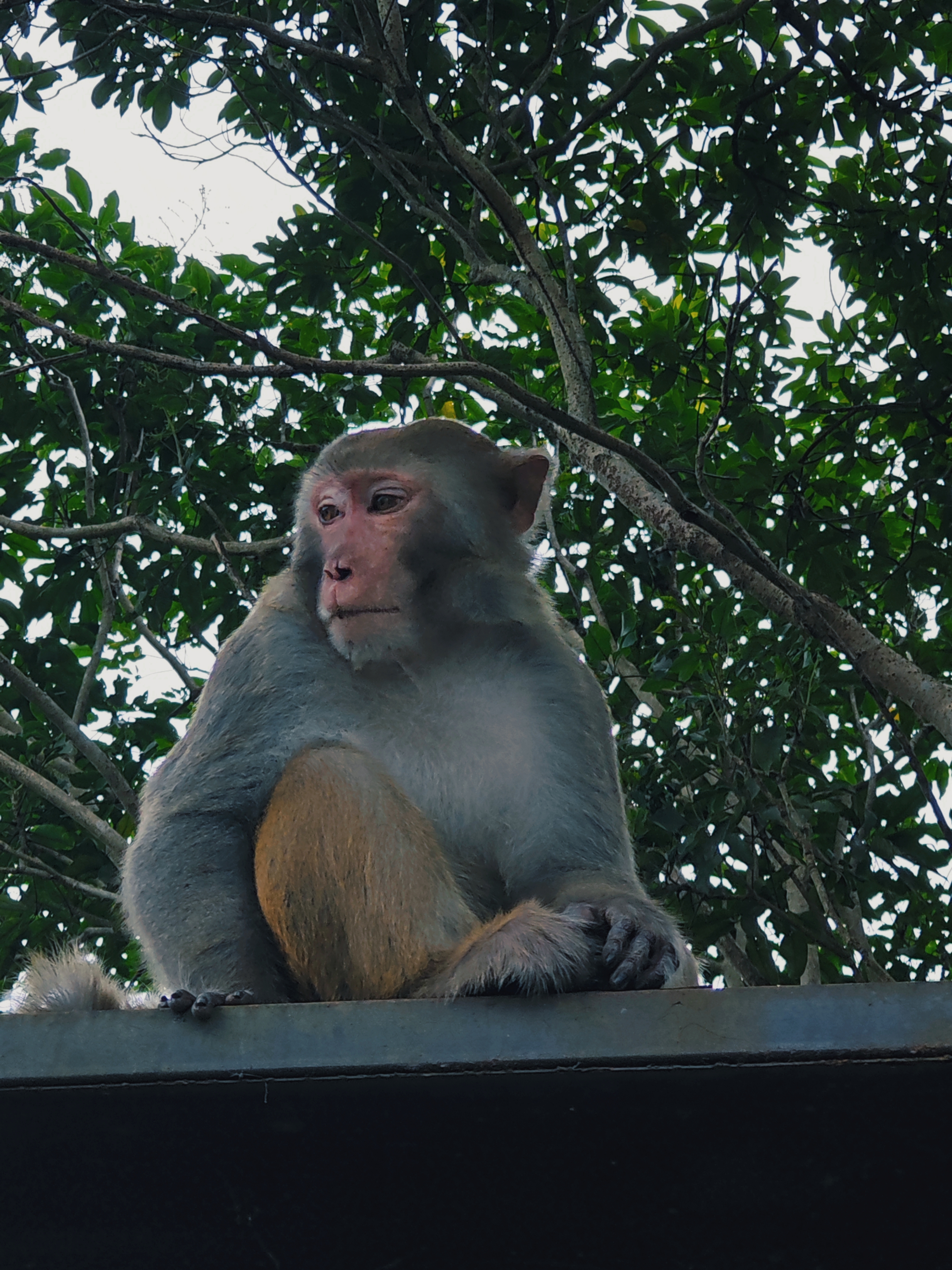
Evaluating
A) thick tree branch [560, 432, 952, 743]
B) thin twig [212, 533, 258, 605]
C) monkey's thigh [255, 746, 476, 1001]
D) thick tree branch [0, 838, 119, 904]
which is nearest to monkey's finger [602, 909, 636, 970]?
monkey's thigh [255, 746, 476, 1001]

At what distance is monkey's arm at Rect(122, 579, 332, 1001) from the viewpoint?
91.7 inches

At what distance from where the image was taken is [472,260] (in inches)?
186

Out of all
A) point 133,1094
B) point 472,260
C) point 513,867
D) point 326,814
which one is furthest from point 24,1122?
point 472,260

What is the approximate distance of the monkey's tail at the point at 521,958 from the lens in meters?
1.89

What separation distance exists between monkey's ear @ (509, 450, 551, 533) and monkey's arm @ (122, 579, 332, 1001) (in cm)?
62

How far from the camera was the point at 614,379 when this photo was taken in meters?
6.15

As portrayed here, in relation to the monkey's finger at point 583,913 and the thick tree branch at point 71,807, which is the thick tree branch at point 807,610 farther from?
the thick tree branch at point 71,807

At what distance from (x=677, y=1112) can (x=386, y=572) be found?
1.41m

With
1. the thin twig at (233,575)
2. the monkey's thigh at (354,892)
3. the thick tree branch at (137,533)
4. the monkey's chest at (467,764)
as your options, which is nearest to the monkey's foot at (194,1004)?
the monkey's thigh at (354,892)

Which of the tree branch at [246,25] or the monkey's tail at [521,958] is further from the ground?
the tree branch at [246,25]

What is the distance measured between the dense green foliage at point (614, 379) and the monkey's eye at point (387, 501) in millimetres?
1148

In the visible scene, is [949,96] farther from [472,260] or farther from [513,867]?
[513,867]

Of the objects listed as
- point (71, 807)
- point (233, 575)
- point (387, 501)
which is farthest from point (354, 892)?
point (71, 807)

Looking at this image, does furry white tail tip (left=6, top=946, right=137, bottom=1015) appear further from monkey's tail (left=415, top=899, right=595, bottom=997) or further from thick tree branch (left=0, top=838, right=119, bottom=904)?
thick tree branch (left=0, top=838, right=119, bottom=904)
